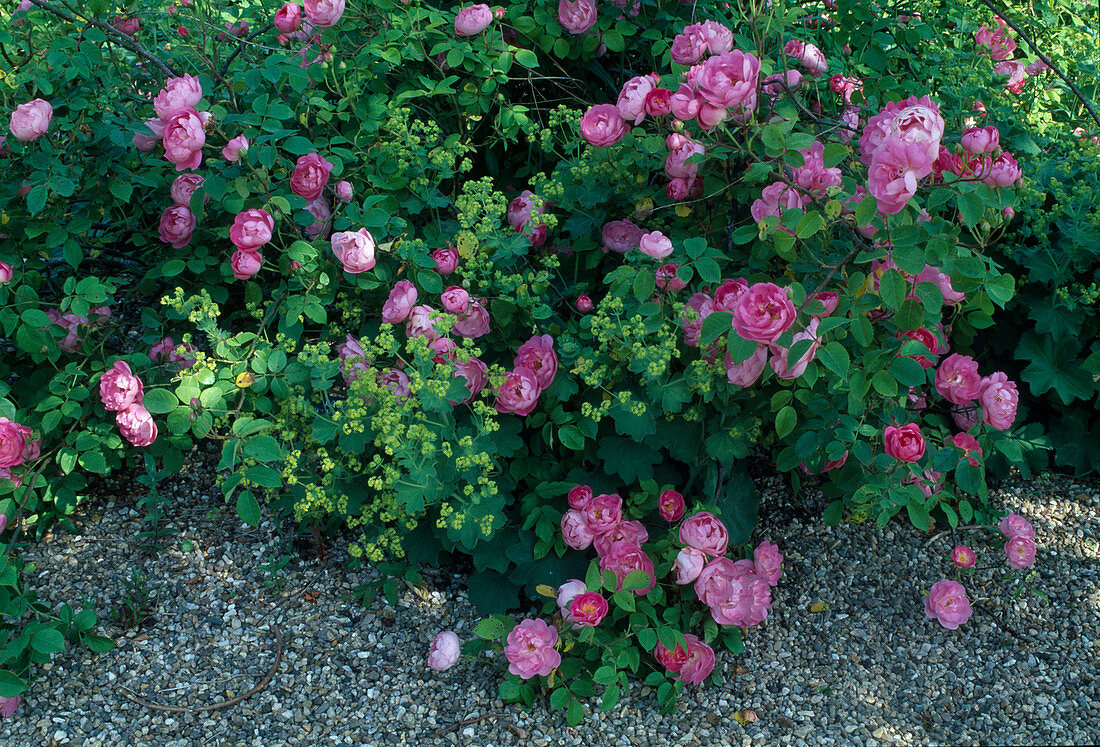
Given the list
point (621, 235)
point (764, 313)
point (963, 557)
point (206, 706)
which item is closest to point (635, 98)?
point (621, 235)

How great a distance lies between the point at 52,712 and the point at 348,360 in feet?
3.33

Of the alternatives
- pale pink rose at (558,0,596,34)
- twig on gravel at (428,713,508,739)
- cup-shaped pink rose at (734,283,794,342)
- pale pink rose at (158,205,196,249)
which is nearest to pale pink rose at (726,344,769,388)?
cup-shaped pink rose at (734,283,794,342)

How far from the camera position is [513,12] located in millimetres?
2451

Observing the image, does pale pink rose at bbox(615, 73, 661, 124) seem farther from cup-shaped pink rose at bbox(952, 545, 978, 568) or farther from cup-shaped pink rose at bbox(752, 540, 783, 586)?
cup-shaped pink rose at bbox(952, 545, 978, 568)

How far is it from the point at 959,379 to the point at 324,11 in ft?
6.04

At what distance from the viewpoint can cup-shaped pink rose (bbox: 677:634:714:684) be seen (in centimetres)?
186

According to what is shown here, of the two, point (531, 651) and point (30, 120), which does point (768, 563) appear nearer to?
point (531, 651)

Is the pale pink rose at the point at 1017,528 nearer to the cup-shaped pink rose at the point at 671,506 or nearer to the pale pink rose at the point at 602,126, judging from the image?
the cup-shaped pink rose at the point at 671,506

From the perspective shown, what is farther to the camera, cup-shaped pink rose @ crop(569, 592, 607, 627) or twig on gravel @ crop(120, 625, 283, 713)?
twig on gravel @ crop(120, 625, 283, 713)

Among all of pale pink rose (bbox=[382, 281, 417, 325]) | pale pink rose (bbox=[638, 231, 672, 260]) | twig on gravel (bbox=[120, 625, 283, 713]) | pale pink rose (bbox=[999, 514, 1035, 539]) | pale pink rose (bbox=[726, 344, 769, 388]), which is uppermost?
pale pink rose (bbox=[638, 231, 672, 260])

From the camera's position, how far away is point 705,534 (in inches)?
74.3

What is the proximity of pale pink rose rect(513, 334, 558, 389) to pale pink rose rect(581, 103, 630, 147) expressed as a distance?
1.69 feet

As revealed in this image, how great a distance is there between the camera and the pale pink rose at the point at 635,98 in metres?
2.01

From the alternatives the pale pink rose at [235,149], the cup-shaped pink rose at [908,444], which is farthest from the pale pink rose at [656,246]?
the pale pink rose at [235,149]
